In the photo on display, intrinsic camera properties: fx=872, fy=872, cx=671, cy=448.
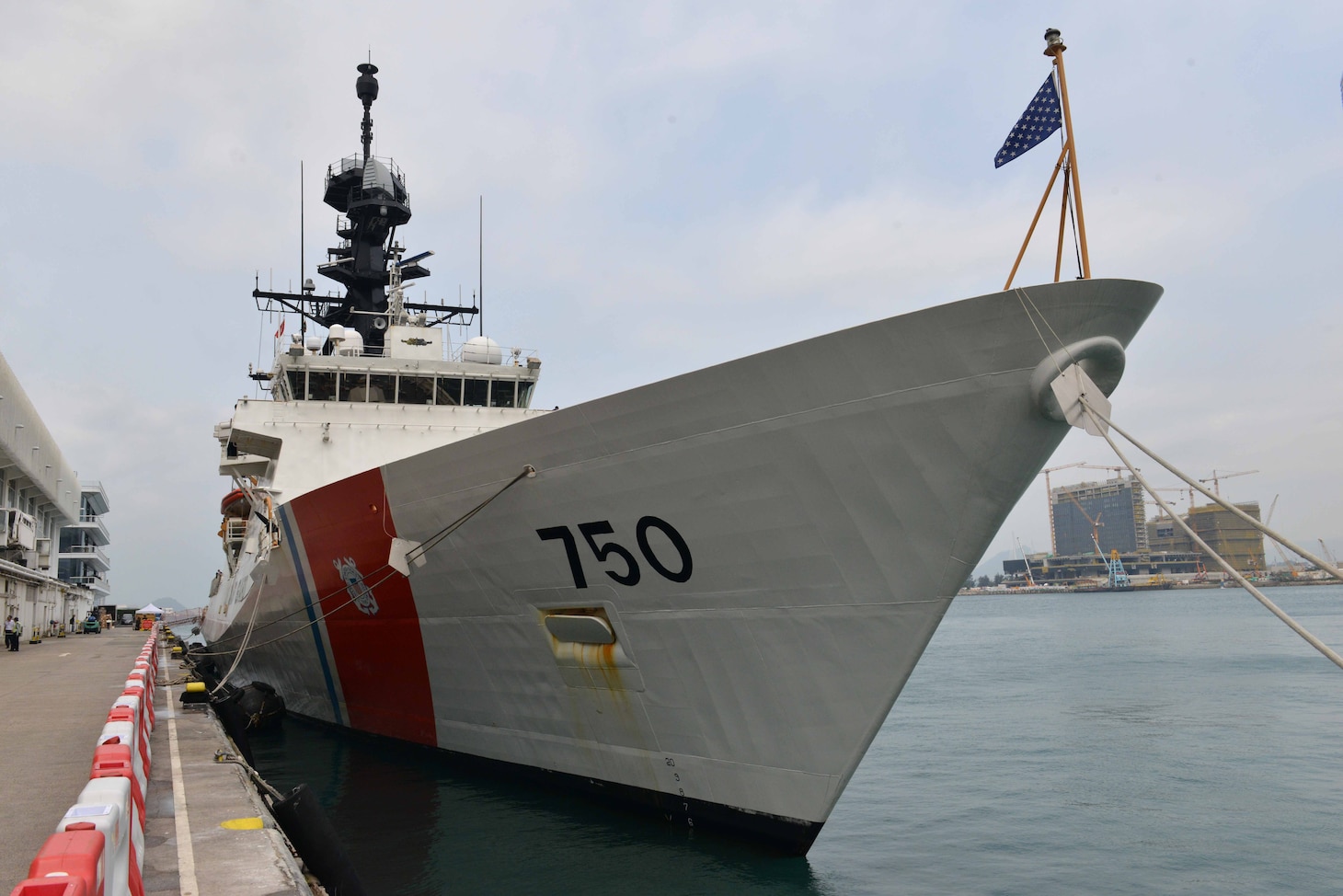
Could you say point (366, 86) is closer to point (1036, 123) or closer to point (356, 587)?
point (356, 587)

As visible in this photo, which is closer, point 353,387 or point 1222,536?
point 353,387

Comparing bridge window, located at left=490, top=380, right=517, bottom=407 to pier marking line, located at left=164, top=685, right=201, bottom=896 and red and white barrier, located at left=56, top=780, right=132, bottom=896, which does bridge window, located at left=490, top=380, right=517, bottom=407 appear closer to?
pier marking line, located at left=164, top=685, right=201, bottom=896

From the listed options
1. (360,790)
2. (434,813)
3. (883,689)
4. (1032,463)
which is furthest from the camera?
(360,790)

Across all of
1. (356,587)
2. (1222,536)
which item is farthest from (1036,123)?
(1222,536)

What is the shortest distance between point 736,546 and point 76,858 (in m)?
4.43

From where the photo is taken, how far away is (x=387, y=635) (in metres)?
9.33

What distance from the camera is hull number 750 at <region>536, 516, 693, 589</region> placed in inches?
257

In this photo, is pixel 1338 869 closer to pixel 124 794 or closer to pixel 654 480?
pixel 654 480

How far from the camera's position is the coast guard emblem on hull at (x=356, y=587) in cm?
929

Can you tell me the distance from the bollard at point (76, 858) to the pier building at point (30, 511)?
25666 mm

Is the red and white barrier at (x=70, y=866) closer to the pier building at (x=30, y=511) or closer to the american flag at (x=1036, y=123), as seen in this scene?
the american flag at (x=1036, y=123)

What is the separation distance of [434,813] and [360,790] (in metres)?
1.48

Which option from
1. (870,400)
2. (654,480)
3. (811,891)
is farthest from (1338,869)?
(654,480)

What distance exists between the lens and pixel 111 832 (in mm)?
2906
